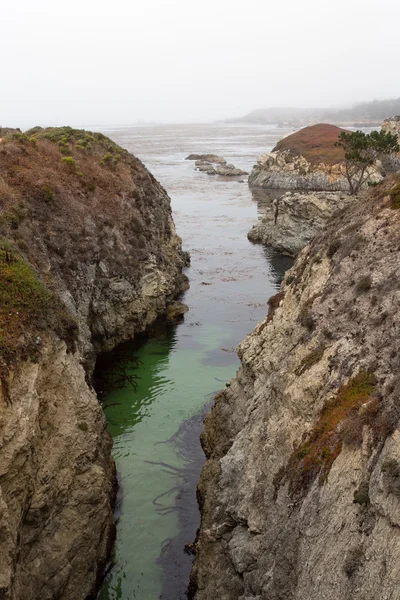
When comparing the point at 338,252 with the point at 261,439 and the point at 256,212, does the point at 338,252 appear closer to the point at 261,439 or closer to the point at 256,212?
the point at 261,439

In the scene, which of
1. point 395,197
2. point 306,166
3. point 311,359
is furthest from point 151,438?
point 306,166

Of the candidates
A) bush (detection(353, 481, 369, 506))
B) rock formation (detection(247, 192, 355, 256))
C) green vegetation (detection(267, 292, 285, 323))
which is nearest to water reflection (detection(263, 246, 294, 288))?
rock formation (detection(247, 192, 355, 256))

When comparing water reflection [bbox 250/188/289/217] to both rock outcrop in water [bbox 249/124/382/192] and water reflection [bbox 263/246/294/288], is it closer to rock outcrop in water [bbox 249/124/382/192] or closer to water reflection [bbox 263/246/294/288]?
rock outcrop in water [bbox 249/124/382/192]

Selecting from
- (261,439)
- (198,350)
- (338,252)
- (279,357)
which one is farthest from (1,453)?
(198,350)

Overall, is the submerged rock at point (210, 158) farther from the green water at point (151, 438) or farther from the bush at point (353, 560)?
the bush at point (353, 560)

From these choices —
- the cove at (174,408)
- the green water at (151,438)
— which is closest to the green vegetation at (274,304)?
the cove at (174,408)

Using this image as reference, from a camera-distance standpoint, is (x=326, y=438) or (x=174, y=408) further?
(x=174, y=408)

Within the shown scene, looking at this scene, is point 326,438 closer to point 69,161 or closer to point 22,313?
point 22,313
